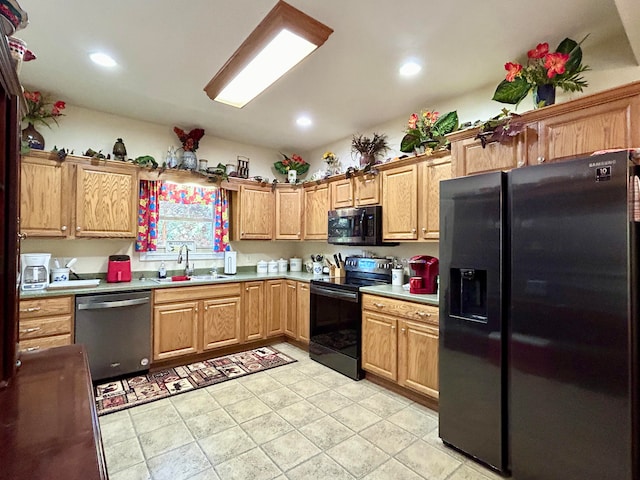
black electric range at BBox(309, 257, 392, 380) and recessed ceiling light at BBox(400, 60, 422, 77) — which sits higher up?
recessed ceiling light at BBox(400, 60, 422, 77)

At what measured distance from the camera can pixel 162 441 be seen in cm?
219

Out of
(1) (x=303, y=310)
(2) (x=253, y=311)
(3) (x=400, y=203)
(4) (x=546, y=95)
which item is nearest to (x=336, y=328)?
(1) (x=303, y=310)

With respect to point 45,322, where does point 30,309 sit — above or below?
above

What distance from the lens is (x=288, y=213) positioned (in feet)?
14.9

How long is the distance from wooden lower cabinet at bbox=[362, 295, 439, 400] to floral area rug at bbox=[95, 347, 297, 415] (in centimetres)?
113

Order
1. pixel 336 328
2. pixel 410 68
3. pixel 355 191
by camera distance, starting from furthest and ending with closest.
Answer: pixel 355 191
pixel 336 328
pixel 410 68

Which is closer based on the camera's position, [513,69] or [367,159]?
[513,69]

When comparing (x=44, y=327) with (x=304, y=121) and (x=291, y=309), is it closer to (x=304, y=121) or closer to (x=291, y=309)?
(x=291, y=309)

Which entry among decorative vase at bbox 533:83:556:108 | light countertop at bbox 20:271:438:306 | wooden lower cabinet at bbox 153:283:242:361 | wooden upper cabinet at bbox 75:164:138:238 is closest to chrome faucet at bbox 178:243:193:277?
light countertop at bbox 20:271:438:306

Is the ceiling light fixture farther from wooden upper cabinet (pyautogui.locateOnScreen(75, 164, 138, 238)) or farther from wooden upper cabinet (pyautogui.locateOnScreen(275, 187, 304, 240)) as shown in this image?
wooden upper cabinet (pyautogui.locateOnScreen(275, 187, 304, 240))

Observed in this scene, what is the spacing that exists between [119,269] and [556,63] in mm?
4148

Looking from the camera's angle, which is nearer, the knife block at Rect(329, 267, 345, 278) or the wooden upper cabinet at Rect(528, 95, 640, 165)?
the wooden upper cabinet at Rect(528, 95, 640, 165)

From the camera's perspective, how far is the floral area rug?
2.75 meters

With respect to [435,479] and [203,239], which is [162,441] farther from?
[203,239]
